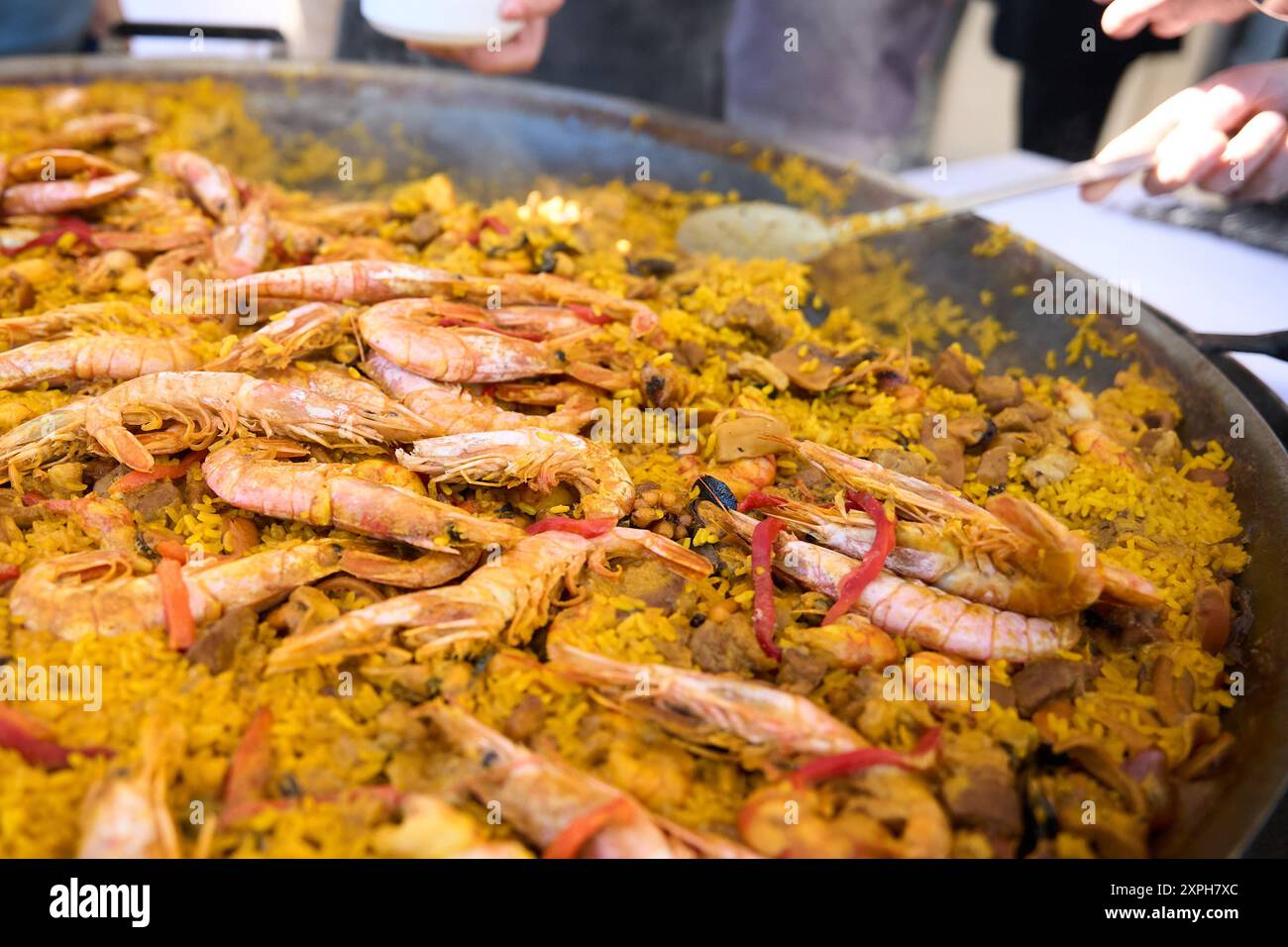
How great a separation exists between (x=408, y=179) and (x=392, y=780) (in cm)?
364

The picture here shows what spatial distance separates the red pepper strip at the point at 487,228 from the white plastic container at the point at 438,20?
76 cm

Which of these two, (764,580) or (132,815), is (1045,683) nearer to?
(764,580)

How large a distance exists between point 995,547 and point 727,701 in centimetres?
88

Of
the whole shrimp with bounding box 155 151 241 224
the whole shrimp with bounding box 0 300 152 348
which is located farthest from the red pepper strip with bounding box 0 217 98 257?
the whole shrimp with bounding box 0 300 152 348

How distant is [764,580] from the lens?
7.16ft

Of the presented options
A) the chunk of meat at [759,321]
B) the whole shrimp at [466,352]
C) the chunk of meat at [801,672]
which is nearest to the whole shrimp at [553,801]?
the chunk of meat at [801,672]

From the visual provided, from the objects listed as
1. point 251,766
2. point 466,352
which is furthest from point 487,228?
point 251,766

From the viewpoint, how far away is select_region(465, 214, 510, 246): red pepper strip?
11.8 feet

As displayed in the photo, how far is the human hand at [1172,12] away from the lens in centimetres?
293

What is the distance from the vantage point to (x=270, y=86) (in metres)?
4.45

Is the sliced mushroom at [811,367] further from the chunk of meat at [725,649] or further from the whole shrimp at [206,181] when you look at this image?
the whole shrimp at [206,181]

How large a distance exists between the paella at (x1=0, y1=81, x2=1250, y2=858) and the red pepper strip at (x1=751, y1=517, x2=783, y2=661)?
0.03ft

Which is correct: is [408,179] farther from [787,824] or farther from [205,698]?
[787,824]

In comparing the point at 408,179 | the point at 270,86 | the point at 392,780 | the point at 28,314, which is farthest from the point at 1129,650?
the point at 270,86
